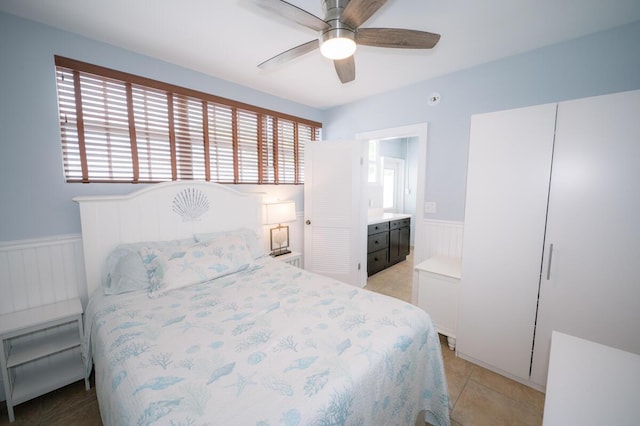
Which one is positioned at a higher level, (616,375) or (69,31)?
(69,31)

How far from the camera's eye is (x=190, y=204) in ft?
7.97

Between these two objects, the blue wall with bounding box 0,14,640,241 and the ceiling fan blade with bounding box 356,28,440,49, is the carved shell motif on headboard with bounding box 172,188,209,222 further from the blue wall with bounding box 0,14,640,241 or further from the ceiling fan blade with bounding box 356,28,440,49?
the ceiling fan blade with bounding box 356,28,440,49

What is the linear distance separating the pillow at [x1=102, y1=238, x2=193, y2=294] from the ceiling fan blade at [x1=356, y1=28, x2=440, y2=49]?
7.29 ft

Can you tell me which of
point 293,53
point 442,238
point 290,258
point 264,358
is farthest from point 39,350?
point 442,238

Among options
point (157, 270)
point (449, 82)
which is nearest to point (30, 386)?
point (157, 270)

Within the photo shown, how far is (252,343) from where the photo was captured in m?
1.24

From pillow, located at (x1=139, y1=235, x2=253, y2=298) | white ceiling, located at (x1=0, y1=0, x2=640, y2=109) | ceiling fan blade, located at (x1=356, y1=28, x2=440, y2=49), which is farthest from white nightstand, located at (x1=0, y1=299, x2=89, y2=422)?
ceiling fan blade, located at (x1=356, y1=28, x2=440, y2=49)

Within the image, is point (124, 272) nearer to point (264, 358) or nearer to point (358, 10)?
point (264, 358)

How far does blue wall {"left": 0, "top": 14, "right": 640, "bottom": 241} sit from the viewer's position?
5.77 feet

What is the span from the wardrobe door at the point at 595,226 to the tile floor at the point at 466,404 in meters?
0.33

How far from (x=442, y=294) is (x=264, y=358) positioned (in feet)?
6.19

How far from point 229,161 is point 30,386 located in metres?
2.37

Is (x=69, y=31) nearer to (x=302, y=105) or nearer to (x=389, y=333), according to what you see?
(x=302, y=105)

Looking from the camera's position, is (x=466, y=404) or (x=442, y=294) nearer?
(x=466, y=404)
